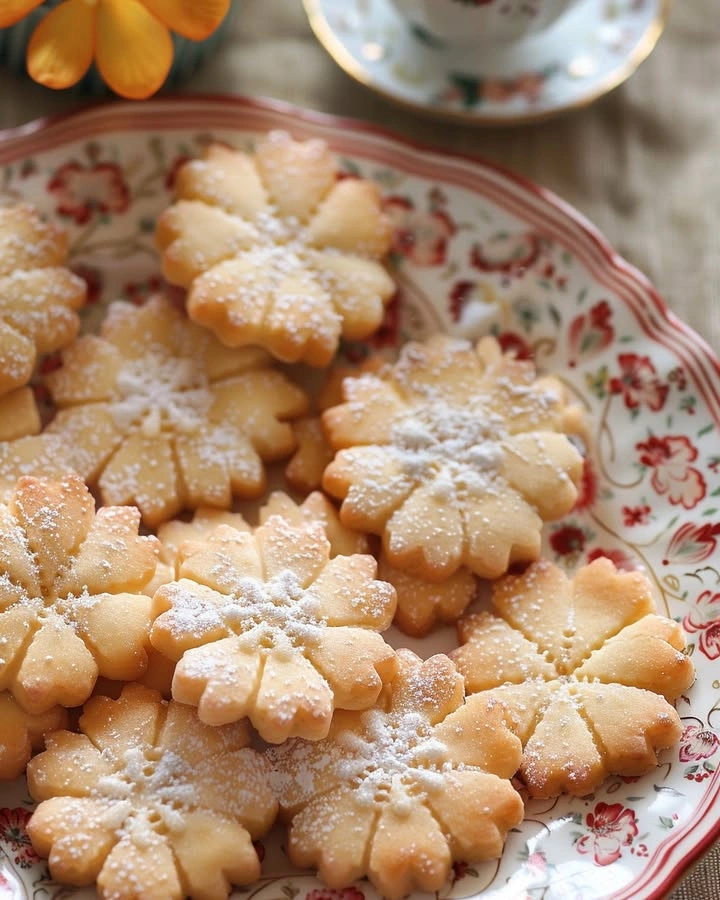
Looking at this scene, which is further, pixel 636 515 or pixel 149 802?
pixel 636 515

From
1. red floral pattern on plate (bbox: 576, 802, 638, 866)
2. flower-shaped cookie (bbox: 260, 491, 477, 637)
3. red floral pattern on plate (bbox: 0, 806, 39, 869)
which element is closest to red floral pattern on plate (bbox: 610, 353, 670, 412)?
flower-shaped cookie (bbox: 260, 491, 477, 637)

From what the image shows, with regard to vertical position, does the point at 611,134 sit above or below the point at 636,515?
above

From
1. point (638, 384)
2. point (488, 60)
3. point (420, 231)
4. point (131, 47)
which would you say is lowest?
point (638, 384)

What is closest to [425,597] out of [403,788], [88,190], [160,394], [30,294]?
[403,788]

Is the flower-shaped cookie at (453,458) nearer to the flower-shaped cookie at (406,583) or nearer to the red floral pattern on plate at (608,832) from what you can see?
the flower-shaped cookie at (406,583)

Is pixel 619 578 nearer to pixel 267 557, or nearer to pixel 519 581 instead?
pixel 519 581

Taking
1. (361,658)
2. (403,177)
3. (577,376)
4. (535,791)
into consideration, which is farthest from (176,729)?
(403,177)

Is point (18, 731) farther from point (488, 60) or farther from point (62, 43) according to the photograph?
point (488, 60)
